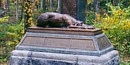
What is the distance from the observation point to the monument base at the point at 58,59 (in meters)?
6.08

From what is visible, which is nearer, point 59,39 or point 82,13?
point 59,39

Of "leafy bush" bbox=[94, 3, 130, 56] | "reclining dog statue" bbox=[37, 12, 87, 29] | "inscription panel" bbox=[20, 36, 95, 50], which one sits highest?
"reclining dog statue" bbox=[37, 12, 87, 29]

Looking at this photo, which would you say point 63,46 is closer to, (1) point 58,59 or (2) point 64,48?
(2) point 64,48

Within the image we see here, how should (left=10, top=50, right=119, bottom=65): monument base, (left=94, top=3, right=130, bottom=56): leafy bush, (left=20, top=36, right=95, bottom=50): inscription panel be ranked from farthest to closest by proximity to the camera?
1. (left=94, top=3, right=130, bottom=56): leafy bush
2. (left=20, top=36, right=95, bottom=50): inscription panel
3. (left=10, top=50, right=119, bottom=65): monument base

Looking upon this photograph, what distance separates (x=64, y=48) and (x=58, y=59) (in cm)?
26

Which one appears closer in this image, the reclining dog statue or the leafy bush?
the reclining dog statue

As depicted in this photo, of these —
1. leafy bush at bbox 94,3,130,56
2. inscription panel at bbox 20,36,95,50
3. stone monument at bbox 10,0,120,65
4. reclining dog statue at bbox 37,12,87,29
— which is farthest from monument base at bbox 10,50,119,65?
leafy bush at bbox 94,3,130,56

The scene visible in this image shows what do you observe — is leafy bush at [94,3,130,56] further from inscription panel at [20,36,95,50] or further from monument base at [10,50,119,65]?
inscription panel at [20,36,95,50]

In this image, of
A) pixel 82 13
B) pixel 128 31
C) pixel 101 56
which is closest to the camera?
pixel 101 56

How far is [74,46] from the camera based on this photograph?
629 cm

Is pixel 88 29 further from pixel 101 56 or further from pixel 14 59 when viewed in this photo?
pixel 14 59

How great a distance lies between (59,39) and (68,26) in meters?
0.42

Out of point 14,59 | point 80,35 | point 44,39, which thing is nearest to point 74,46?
point 80,35

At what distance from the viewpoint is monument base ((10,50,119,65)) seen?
19.9ft
